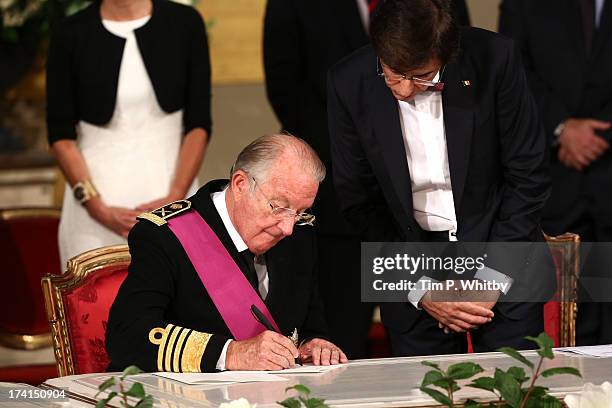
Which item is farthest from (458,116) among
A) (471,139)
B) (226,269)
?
(226,269)

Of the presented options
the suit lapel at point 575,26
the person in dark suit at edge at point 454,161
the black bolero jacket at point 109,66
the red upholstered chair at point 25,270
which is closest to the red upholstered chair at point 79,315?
the person in dark suit at edge at point 454,161

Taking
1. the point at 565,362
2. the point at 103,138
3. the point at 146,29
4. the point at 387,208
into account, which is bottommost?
the point at 565,362

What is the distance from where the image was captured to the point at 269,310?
277cm

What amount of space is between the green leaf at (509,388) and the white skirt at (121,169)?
229 centimetres

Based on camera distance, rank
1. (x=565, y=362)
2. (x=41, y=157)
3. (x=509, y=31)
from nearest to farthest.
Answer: (x=565, y=362), (x=509, y=31), (x=41, y=157)

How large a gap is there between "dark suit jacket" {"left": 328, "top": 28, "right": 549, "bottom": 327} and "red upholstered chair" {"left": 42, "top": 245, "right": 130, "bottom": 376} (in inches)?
28.4

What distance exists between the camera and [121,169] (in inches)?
154

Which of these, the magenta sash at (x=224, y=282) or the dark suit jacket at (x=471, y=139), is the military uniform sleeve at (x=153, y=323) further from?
the dark suit jacket at (x=471, y=139)

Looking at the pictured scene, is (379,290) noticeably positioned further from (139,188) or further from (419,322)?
(139,188)

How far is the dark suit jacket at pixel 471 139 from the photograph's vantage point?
10.0ft

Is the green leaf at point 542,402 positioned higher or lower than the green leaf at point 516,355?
lower

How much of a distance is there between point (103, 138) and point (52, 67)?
27 centimetres

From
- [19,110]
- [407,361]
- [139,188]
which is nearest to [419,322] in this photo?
[407,361]
